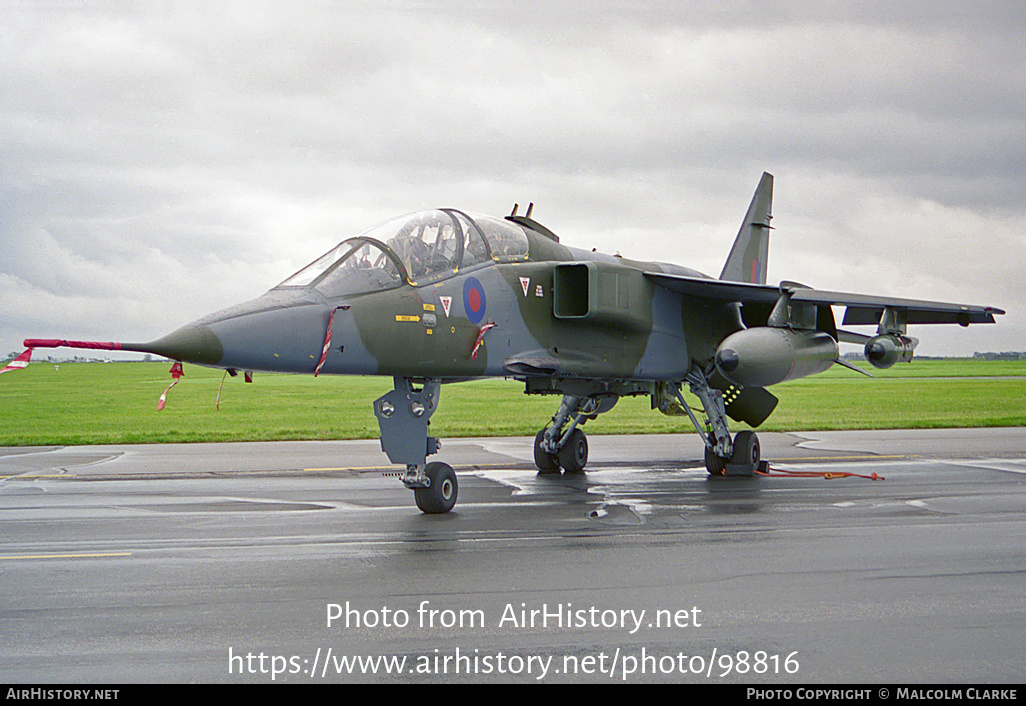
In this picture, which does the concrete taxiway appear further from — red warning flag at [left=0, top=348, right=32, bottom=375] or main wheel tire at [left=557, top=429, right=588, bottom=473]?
red warning flag at [left=0, top=348, right=32, bottom=375]

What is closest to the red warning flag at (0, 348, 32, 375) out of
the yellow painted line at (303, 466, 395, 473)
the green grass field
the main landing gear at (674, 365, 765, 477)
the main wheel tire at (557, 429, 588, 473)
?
the yellow painted line at (303, 466, 395, 473)

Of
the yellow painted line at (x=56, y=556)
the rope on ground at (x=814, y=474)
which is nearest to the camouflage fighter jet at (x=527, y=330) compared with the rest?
the rope on ground at (x=814, y=474)

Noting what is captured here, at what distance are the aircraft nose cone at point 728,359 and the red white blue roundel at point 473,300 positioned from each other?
372 cm

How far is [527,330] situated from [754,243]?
8366mm

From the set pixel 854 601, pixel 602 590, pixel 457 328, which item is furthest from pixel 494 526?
pixel 854 601

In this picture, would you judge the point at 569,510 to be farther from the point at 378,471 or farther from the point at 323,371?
the point at 378,471

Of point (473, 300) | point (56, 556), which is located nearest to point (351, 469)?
point (473, 300)

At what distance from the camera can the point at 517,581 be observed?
6598 millimetres

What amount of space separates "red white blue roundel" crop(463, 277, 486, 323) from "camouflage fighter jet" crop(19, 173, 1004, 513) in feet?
0.06

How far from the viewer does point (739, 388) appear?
50.0ft

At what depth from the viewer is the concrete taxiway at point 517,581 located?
477 centimetres

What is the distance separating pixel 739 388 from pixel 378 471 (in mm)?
6627

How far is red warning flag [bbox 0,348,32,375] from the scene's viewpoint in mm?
6681
